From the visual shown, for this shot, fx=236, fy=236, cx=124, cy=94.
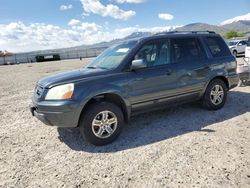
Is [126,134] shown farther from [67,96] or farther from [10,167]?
[10,167]

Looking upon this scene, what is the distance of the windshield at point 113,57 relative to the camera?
15.1 ft

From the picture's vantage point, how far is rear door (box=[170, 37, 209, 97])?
5.02 metres

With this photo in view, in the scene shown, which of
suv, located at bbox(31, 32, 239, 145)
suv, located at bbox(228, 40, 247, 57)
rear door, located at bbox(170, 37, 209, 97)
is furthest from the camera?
suv, located at bbox(228, 40, 247, 57)

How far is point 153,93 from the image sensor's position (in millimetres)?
4652

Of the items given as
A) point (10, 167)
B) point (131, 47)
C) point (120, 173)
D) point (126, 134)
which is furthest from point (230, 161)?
point (10, 167)

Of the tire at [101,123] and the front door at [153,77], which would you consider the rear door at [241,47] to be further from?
the tire at [101,123]

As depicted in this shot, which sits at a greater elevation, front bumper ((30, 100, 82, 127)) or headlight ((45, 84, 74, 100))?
headlight ((45, 84, 74, 100))

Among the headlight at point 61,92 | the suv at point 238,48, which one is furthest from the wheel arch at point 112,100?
the suv at point 238,48

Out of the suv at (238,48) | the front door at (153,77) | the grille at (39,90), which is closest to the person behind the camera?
the grille at (39,90)

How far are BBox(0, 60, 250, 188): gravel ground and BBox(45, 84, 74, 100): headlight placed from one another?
967mm

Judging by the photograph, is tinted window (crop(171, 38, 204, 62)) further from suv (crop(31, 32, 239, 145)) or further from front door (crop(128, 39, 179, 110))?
front door (crop(128, 39, 179, 110))

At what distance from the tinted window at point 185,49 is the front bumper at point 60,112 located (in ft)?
7.87

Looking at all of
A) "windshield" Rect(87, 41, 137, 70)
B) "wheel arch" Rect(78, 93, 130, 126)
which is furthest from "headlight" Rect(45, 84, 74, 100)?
"windshield" Rect(87, 41, 137, 70)

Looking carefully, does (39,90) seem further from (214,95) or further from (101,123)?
(214,95)
